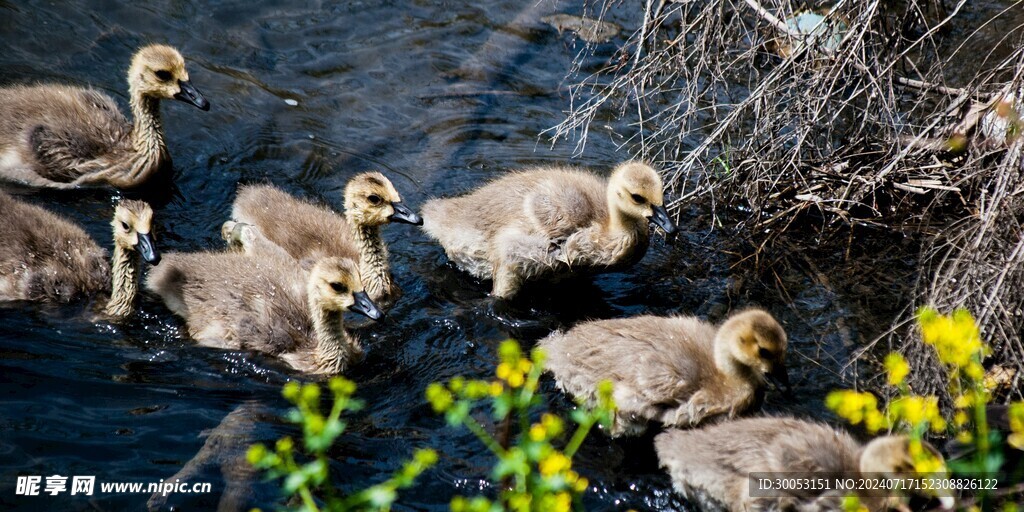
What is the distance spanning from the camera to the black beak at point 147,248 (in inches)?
248

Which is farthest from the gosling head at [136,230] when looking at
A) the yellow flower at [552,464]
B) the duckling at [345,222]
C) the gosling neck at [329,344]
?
the yellow flower at [552,464]

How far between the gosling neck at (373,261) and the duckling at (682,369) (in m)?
1.75

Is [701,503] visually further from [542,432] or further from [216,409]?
[216,409]

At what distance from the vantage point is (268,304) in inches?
252

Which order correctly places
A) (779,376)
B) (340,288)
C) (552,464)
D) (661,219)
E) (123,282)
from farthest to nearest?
(661,219) → (123,282) → (340,288) → (779,376) → (552,464)

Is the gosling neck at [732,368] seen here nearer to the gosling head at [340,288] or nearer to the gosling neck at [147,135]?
the gosling head at [340,288]

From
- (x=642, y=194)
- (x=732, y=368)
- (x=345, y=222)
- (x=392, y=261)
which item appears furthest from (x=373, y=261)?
(x=732, y=368)

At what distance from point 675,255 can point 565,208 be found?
3.72 ft

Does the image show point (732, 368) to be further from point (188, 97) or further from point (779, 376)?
point (188, 97)

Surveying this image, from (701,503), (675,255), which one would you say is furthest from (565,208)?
(701,503)

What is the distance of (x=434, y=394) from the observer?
11.3ft

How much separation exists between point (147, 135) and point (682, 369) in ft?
16.0

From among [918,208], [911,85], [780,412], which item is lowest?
[780,412]

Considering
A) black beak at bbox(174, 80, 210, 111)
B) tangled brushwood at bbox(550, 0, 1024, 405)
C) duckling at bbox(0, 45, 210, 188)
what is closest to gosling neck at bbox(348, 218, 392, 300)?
tangled brushwood at bbox(550, 0, 1024, 405)
